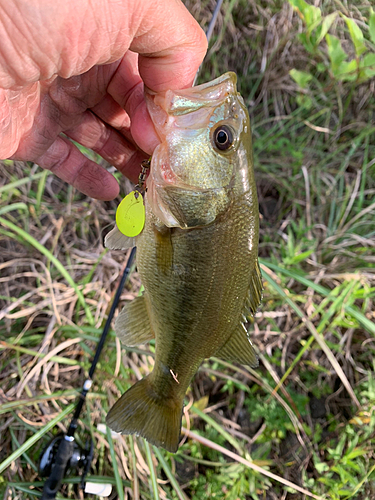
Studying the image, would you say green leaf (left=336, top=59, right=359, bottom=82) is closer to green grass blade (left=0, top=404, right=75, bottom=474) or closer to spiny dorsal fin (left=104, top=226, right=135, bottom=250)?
spiny dorsal fin (left=104, top=226, right=135, bottom=250)

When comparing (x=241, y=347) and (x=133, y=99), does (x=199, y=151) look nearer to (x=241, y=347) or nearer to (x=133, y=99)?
(x=133, y=99)

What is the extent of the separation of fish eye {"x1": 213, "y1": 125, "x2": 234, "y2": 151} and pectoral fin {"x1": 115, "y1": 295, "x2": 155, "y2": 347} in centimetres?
88

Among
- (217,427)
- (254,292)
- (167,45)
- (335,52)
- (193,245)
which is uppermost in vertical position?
(167,45)

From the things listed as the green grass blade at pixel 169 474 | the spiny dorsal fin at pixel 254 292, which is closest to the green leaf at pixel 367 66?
the spiny dorsal fin at pixel 254 292

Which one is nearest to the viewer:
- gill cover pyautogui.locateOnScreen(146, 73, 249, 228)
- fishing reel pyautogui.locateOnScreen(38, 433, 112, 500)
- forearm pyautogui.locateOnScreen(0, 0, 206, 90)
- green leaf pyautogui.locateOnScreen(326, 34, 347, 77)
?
forearm pyautogui.locateOnScreen(0, 0, 206, 90)

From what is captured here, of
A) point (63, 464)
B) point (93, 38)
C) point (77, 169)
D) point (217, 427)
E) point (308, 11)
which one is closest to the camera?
point (93, 38)

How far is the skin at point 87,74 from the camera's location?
1.20 meters

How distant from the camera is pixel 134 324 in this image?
1.78m

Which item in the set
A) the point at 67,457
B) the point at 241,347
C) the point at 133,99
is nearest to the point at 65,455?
the point at 67,457

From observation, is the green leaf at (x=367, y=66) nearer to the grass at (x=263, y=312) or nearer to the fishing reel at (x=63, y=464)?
the grass at (x=263, y=312)

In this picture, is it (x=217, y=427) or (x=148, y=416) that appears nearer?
(x=148, y=416)

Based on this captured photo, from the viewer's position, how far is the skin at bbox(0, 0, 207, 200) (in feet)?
3.94

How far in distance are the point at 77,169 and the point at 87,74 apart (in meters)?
0.58

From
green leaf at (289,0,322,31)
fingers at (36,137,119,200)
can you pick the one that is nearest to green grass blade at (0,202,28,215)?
fingers at (36,137,119,200)
